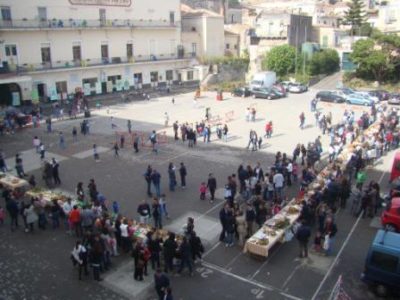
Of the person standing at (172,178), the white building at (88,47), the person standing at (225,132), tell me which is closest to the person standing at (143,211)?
the person standing at (172,178)

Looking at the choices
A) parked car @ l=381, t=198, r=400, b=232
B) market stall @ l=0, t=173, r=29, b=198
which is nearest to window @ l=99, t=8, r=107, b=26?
market stall @ l=0, t=173, r=29, b=198

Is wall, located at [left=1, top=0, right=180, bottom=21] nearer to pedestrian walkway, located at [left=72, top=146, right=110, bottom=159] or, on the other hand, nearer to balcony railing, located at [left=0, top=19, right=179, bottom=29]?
balcony railing, located at [left=0, top=19, right=179, bottom=29]

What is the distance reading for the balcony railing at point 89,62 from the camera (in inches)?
1683

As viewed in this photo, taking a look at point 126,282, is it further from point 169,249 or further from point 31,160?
point 31,160

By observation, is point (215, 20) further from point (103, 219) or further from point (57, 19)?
point (103, 219)

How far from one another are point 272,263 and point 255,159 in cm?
1142

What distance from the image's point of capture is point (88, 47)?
48.4 metres

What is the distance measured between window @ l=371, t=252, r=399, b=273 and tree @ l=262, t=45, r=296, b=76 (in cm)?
4759

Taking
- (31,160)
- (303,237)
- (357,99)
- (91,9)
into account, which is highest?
(91,9)

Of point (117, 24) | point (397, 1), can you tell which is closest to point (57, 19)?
point (117, 24)

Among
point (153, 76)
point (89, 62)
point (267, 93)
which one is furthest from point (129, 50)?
point (267, 93)

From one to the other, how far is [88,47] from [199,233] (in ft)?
123

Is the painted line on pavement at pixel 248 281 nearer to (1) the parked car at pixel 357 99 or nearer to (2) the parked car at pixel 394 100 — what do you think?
(1) the parked car at pixel 357 99

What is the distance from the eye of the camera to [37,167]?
80.5ft
